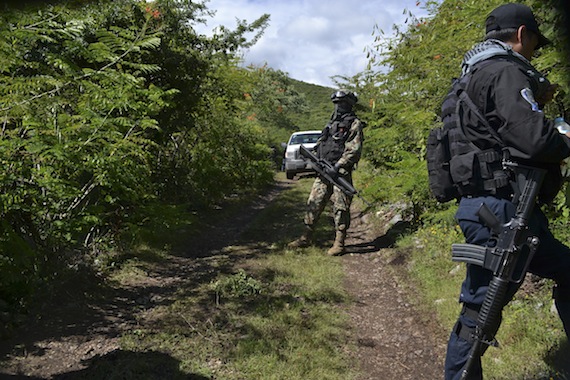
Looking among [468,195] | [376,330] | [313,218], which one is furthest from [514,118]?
[313,218]

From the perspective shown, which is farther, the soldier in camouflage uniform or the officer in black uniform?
the soldier in camouflage uniform

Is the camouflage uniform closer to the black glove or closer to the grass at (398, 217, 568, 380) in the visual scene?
the black glove

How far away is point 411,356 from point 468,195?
1733 mm

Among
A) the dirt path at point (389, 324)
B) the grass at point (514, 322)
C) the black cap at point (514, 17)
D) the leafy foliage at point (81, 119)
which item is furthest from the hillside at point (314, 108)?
the black cap at point (514, 17)

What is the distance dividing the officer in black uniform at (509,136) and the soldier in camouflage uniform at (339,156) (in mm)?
4208

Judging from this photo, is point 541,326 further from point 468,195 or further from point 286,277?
point 286,277

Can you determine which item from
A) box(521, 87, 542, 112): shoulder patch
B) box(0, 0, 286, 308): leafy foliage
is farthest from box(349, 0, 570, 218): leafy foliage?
box(0, 0, 286, 308): leafy foliage

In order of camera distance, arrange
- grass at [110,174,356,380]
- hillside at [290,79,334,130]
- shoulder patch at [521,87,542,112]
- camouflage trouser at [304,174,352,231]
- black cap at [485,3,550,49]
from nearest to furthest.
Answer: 1. shoulder patch at [521,87,542,112]
2. black cap at [485,3,550,49]
3. grass at [110,174,356,380]
4. camouflage trouser at [304,174,352,231]
5. hillside at [290,79,334,130]

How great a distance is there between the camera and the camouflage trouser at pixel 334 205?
710cm

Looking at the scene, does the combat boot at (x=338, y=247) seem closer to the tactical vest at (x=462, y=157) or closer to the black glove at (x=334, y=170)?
the black glove at (x=334, y=170)

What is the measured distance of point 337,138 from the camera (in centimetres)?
718

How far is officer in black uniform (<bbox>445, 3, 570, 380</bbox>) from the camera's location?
236 centimetres

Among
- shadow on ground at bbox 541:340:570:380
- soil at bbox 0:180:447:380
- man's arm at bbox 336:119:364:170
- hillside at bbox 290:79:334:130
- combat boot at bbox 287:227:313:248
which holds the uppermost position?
hillside at bbox 290:79:334:130

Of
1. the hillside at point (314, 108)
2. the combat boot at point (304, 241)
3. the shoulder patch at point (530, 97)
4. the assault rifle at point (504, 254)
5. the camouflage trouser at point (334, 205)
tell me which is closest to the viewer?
the shoulder patch at point (530, 97)
